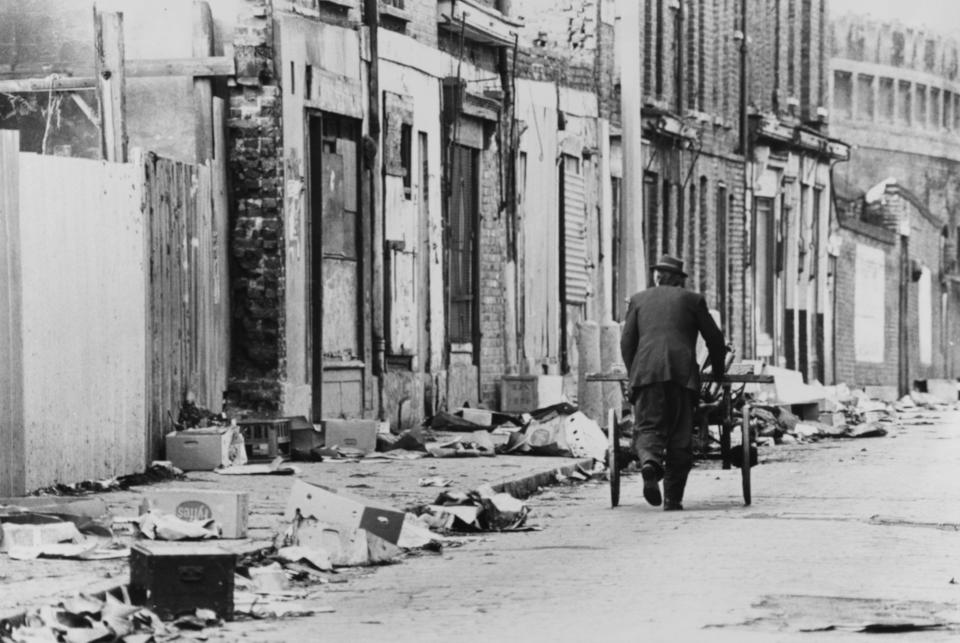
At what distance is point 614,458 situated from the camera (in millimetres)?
16094

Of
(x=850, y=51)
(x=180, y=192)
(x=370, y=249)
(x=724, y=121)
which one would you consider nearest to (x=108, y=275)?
(x=180, y=192)

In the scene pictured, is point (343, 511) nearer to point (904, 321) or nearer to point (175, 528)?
point (175, 528)

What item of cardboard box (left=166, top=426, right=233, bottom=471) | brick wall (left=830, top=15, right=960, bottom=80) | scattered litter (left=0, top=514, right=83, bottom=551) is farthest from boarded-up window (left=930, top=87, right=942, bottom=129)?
scattered litter (left=0, top=514, right=83, bottom=551)

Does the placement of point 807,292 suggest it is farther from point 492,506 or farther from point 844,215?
point 492,506

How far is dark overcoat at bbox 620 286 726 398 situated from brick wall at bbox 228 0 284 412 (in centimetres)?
536

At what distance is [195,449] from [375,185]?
6.98 meters

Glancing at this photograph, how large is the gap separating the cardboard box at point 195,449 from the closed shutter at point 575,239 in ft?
48.2

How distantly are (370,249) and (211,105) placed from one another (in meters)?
3.86

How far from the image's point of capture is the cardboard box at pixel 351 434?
805 inches

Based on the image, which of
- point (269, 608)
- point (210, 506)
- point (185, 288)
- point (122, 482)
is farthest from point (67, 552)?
point (185, 288)

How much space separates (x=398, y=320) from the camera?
24703 mm

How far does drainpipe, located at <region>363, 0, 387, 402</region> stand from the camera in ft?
78.2

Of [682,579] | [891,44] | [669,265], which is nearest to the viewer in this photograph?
[682,579]

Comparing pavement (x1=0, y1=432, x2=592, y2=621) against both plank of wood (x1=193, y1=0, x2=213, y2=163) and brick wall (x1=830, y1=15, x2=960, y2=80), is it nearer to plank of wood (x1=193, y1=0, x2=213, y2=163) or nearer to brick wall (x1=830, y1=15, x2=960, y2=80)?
plank of wood (x1=193, y1=0, x2=213, y2=163)
